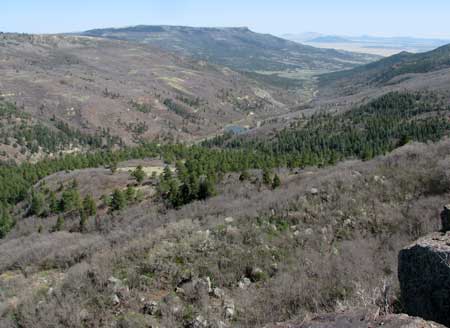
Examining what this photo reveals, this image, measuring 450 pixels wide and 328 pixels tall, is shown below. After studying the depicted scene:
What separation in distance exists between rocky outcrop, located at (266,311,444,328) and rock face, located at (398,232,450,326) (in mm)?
1189

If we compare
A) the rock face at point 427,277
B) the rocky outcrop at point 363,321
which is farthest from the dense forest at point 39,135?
the rock face at point 427,277

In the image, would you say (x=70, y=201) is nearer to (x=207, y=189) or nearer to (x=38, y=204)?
(x=38, y=204)

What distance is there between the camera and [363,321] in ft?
26.9

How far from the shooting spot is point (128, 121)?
7608 inches

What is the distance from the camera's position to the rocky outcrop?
7.54 metres

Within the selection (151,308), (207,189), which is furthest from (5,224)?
(151,308)

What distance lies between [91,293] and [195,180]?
2506 centimetres

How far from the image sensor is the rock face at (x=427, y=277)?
848 cm

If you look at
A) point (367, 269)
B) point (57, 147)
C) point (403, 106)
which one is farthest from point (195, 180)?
point (403, 106)

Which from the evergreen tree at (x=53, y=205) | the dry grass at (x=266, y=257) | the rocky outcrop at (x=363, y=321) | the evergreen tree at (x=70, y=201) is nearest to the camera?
the rocky outcrop at (x=363, y=321)

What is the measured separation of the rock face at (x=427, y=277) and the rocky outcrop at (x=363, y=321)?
3.90 feet

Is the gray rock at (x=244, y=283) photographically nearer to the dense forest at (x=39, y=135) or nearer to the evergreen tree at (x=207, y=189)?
the evergreen tree at (x=207, y=189)

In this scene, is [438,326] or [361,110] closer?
[438,326]

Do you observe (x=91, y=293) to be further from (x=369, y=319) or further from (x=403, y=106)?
(x=403, y=106)
